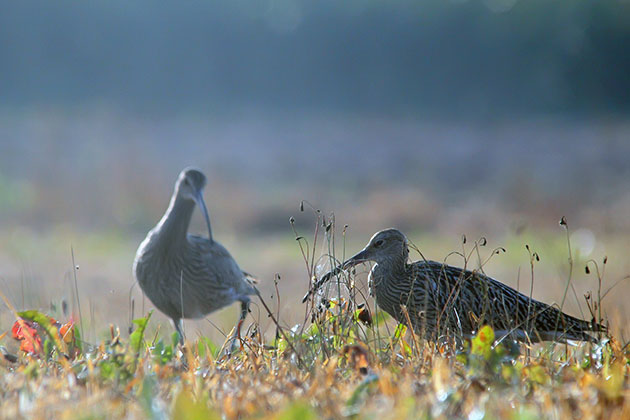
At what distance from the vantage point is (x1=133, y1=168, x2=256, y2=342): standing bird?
5730 mm

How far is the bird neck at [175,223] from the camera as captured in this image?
579 cm

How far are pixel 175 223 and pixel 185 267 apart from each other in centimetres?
26

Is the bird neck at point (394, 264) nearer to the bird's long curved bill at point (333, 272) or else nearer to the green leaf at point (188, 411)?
the bird's long curved bill at point (333, 272)

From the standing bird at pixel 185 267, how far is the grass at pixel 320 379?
6.56ft

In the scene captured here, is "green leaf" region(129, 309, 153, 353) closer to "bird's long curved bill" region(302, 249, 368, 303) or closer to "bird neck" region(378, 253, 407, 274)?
"bird's long curved bill" region(302, 249, 368, 303)

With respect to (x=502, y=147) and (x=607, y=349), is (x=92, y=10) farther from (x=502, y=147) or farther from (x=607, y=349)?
(x=607, y=349)

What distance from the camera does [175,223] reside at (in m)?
5.84

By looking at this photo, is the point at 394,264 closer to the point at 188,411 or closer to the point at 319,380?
the point at 319,380

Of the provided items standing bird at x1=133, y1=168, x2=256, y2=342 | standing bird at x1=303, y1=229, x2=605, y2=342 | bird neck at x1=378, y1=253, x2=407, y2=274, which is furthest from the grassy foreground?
standing bird at x1=133, y1=168, x2=256, y2=342

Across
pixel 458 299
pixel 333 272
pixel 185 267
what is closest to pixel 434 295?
pixel 458 299

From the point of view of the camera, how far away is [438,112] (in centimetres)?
3022

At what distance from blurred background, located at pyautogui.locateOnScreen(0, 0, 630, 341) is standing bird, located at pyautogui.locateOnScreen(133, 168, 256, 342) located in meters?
0.28

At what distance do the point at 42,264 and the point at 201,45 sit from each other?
919 inches

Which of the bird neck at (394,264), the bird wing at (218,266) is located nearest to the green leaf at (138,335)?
the bird neck at (394,264)
